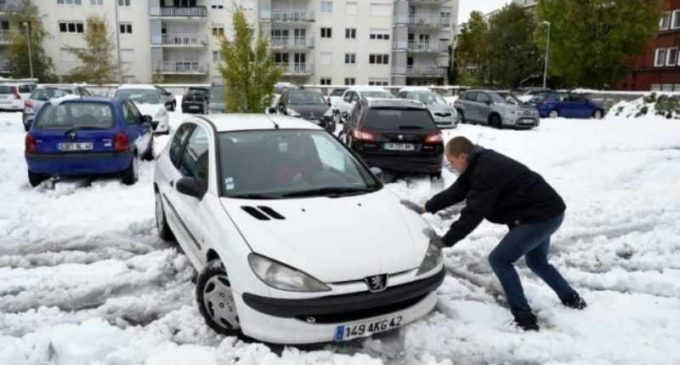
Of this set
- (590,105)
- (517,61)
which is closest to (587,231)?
(590,105)

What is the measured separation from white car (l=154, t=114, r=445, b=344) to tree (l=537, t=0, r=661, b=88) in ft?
122

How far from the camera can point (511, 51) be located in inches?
1905

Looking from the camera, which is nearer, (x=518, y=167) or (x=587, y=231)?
(x=518, y=167)

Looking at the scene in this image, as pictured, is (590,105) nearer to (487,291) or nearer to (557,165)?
(557,165)

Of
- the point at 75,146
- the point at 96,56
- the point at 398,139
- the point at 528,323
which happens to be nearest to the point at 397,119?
the point at 398,139

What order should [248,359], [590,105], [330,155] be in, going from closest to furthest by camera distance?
[248,359], [330,155], [590,105]

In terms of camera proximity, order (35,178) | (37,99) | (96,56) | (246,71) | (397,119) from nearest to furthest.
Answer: (35,178) < (397,119) < (246,71) < (37,99) < (96,56)

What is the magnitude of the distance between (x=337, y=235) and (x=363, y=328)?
0.68 metres

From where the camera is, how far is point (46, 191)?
867 centimetres

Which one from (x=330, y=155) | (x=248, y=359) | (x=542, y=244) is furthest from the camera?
(x=330, y=155)

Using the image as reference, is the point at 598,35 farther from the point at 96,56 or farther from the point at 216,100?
the point at 96,56

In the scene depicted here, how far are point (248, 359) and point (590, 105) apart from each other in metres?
28.1

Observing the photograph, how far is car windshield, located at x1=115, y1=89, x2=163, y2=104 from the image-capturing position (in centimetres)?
1730

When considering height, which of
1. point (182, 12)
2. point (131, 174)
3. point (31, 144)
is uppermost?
point (182, 12)
